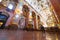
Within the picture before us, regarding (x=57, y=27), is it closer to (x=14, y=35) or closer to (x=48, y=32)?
(x=48, y=32)

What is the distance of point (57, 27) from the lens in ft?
4.22

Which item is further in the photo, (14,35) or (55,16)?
(55,16)

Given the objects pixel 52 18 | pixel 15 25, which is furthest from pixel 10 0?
pixel 52 18

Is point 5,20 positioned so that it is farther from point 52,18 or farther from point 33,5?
point 52,18

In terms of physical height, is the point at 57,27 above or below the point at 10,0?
Result: below

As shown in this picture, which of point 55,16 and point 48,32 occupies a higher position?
point 55,16

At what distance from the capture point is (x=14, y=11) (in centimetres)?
129

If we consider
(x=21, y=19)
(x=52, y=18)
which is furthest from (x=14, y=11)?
(x=52, y=18)

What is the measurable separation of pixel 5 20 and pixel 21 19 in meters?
0.13

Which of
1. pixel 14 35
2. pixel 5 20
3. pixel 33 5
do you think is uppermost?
pixel 33 5

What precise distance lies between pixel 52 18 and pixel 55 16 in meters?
0.03

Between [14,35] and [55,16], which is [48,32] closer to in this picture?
[55,16]

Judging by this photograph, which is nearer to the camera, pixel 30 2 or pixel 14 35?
pixel 14 35

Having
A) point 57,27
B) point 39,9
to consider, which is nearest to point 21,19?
point 39,9
